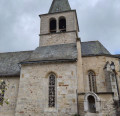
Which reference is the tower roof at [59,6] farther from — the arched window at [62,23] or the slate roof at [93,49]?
the slate roof at [93,49]

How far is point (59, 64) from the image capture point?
1212cm

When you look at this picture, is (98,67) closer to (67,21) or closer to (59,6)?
(67,21)

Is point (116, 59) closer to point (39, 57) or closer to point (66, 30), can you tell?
point (66, 30)

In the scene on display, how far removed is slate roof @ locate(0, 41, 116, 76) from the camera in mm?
12875

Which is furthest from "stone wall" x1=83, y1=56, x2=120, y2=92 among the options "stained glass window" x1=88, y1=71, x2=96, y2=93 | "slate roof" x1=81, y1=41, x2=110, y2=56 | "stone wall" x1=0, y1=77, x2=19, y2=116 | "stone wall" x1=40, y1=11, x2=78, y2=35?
"stone wall" x1=0, y1=77, x2=19, y2=116

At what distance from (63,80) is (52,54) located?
324 centimetres

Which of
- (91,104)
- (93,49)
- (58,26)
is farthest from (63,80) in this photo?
(58,26)

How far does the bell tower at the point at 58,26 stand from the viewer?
16.0m

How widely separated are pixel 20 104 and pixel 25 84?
1663mm

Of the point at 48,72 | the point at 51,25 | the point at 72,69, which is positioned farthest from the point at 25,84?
the point at 51,25

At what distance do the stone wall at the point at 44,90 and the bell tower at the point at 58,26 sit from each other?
15.4 ft

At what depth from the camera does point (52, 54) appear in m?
13.6

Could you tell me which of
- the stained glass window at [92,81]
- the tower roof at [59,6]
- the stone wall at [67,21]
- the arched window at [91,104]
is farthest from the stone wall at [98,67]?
the tower roof at [59,6]

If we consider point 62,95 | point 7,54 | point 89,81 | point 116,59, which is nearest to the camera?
point 62,95
